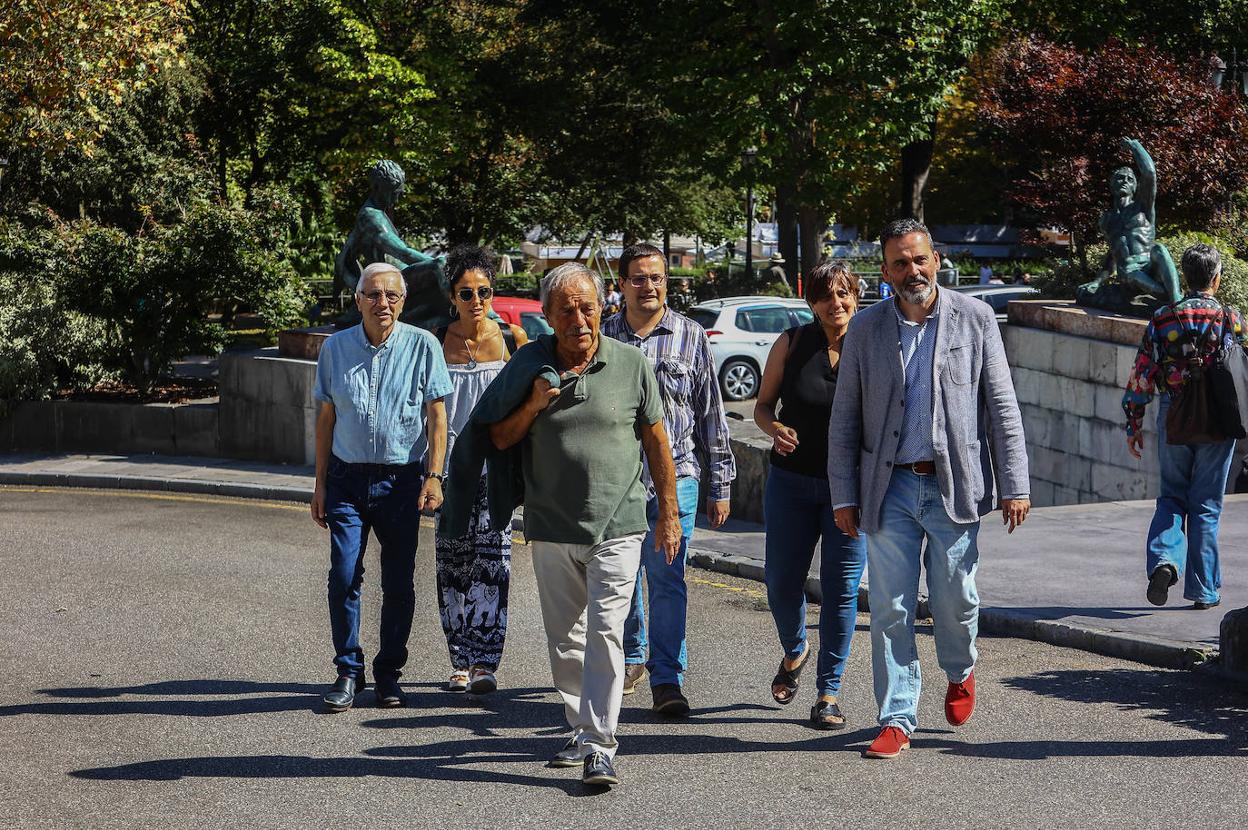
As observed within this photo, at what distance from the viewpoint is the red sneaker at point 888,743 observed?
230 inches

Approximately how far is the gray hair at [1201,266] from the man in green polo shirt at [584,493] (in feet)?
12.4

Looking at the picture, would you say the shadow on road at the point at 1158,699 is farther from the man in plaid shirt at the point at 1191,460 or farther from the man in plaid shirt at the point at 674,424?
the man in plaid shirt at the point at 674,424

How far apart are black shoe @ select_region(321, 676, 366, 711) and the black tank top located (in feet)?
6.44

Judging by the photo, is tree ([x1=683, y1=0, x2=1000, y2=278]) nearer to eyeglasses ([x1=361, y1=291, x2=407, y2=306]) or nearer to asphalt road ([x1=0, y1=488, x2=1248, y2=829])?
asphalt road ([x1=0, y1=488, x2=1248, y2=829])

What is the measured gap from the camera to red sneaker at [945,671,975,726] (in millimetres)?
6000

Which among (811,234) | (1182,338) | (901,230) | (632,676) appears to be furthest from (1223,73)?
(901,230)

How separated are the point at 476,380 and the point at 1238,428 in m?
3.85

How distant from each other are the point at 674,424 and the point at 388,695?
1.63 meters

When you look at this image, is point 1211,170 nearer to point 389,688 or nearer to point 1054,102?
point 1054,102

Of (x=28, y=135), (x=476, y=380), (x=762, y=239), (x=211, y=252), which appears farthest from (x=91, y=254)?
(x=762, y=239)

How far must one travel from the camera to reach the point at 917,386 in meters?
5.75

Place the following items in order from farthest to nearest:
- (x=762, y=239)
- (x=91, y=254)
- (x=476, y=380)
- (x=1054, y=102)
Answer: (x=762, y=239)
(x=1054, y=102)
(x=91, y=254)
(x=476, y=380)

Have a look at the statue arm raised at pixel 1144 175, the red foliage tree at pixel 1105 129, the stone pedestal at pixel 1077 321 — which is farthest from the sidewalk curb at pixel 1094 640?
the red foliage tree at pixel 1105 129

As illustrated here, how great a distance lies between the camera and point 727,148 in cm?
3008
